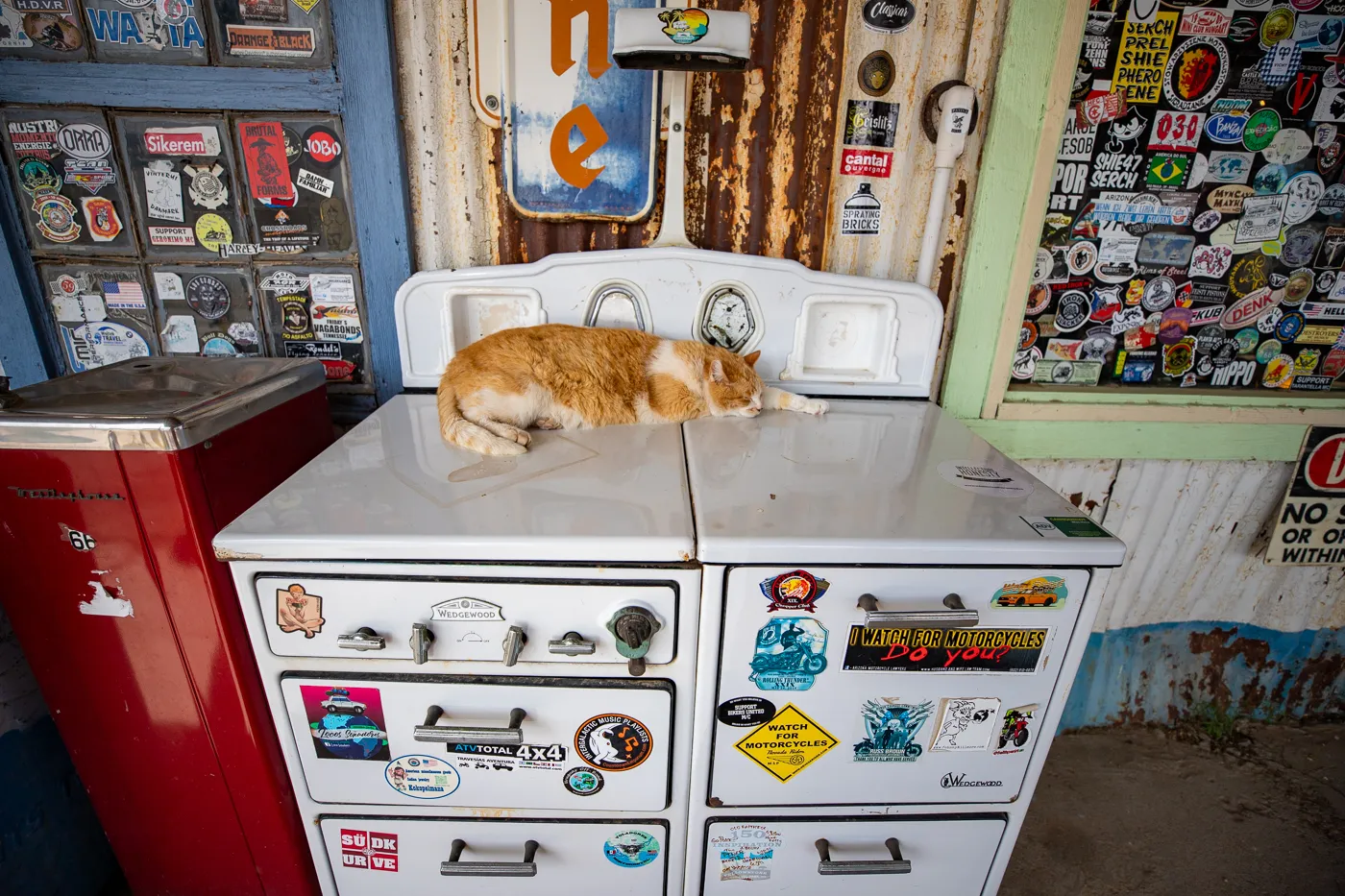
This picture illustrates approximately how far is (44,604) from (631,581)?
1114 mm

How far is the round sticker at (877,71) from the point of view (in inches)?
58.1

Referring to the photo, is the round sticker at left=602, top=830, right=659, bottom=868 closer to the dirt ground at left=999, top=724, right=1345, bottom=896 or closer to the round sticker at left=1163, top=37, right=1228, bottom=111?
the dirt ground at left=999, top=724, right=1345, bottom=896

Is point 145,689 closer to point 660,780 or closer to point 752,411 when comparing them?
point 660,780

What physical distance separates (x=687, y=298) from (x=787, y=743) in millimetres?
1048

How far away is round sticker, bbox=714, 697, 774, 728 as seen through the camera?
3.15ft

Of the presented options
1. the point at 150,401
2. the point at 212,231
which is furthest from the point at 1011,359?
the point at 212,231

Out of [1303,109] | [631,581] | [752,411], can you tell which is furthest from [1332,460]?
[631,581]

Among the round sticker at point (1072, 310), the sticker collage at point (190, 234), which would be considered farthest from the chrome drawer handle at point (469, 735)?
the round sticker at point (1072, 310)

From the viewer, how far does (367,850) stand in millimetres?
1067

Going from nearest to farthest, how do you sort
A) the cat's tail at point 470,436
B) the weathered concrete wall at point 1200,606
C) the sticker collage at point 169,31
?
the cat's tail at point 470,436, the sticker collage at point 169,31, the weathered concrete wall at point 1200,606

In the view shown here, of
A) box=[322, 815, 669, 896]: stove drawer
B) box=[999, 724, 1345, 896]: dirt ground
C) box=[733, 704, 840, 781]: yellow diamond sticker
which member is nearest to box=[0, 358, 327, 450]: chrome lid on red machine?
box=[322, 815, 669, 896]: stove drawer

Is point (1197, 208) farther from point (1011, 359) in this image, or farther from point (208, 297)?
point (208, 297)

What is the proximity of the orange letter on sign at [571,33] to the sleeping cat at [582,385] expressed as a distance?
2.10ft

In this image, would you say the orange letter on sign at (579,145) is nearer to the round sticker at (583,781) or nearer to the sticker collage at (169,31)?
the sticker collage at (169,31)
